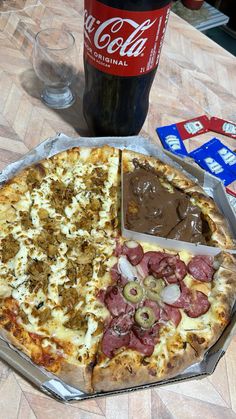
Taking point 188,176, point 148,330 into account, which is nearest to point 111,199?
point 188,176

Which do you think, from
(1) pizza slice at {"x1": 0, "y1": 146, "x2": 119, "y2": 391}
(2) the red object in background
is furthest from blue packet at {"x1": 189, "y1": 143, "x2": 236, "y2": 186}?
(2) the red object in background

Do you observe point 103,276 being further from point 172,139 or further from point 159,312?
point 172,139

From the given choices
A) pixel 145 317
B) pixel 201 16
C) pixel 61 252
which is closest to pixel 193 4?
pixel 201 16

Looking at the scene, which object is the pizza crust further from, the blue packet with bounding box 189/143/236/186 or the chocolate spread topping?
the blue packet with bounding box 189/143/236/186

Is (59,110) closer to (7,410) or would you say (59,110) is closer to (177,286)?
(177,286)

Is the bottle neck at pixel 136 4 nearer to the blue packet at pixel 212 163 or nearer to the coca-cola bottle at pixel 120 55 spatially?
the coca-cola bottle at pixel 120 55
